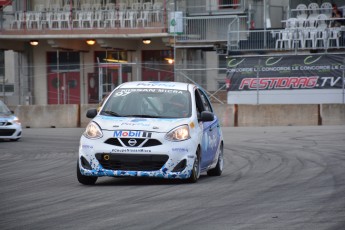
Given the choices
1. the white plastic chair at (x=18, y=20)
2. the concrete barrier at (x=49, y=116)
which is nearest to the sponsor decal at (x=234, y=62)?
the concrete barrier at (x=49, y=116)

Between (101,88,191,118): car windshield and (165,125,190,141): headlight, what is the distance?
530mm

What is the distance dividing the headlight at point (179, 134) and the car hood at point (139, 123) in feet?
0.22

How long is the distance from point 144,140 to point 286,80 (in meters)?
21.9

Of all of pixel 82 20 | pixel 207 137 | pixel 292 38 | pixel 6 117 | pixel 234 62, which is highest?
pixel 82 20

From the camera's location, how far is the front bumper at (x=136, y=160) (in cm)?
1265

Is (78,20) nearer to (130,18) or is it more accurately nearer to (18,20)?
(130,18)

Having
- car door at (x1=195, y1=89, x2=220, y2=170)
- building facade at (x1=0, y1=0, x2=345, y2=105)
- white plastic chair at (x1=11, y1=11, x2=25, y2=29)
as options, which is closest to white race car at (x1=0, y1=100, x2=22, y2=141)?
building facade at (x1=0, y1=0, x2=345, y2=105)

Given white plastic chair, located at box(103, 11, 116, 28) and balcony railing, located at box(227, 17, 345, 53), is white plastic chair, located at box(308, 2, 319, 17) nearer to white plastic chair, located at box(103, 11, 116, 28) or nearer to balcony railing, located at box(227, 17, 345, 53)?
balcony railing, located at box(227, 17, 345, 53)

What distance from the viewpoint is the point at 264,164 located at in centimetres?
1686

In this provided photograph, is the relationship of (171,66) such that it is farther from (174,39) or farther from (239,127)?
(239,127)

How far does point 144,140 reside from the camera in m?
12.7

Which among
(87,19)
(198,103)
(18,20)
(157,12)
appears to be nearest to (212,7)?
(157,12)

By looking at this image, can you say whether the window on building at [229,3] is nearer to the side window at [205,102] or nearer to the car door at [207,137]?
the side window at [205,102]

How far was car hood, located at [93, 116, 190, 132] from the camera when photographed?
42.1 feet
